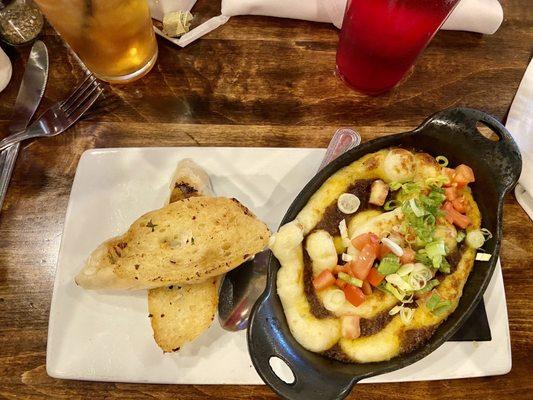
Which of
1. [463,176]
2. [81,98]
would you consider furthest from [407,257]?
[81,98]

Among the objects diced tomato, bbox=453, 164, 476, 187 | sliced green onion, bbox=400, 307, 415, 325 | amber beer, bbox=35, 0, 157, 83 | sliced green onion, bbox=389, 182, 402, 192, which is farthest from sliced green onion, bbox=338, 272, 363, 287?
amber beer, bbox=35, 0, 157, 83

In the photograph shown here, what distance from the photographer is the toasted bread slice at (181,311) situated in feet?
3.77

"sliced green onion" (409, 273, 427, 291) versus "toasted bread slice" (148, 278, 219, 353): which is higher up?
"sliced green onion" (409, 273, 427, 291)

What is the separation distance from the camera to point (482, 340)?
120 cm

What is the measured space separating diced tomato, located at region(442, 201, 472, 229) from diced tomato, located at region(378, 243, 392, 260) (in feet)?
0.57

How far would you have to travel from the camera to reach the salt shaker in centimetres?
154

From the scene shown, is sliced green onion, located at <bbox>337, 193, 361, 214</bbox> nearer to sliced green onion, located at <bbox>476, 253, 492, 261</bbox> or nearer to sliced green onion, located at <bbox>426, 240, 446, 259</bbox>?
sliced green onion, located at <bbox>426, 240, 446, 259</bbox>

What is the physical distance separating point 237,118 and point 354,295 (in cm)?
66

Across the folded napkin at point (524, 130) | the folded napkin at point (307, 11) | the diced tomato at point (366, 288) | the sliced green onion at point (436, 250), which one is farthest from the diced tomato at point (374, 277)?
the folded napkin at point (307, 11)

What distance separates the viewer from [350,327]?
107 cm

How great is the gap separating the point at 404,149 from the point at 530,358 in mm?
621

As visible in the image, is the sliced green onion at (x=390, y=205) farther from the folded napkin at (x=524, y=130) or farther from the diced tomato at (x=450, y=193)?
the folded napkin at (x=524, y=130)

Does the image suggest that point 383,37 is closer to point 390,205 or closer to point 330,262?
point 390,205

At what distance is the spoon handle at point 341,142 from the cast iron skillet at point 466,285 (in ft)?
0.61
